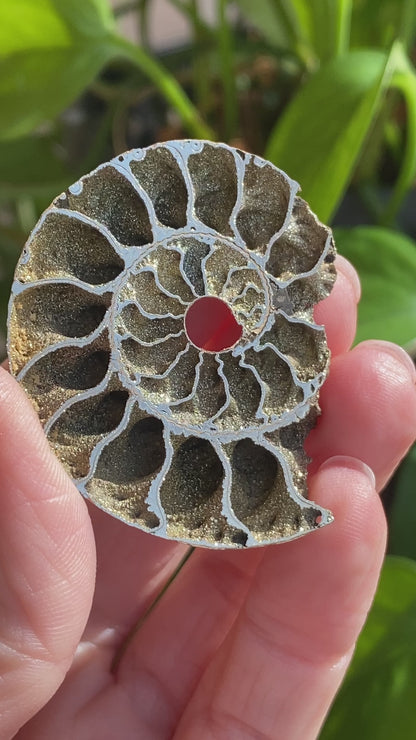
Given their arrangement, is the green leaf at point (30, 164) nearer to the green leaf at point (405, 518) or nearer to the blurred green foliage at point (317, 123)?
the blurred green foliage at point (317, 123)

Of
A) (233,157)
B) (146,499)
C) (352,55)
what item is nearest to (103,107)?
(352,55)

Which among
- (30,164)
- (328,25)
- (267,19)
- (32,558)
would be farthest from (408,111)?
(32,558)

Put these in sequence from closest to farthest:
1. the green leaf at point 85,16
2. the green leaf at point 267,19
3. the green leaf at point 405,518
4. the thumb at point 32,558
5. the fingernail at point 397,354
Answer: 1. the thumb at point 32,558
2. the fingernail at point 397,354
3. the green leaf at point 85,16
4. the green leaf at point 405,518
5. the green leaf at point 267,19

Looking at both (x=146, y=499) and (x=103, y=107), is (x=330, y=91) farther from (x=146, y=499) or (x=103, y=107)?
(x=103, y=107)

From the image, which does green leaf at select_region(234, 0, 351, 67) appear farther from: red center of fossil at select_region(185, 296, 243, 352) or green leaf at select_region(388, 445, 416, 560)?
green leaf at select_region(388, 445, 416, 560)

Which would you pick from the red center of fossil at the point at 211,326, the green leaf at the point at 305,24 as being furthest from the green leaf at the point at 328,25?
the red center of fossil at the point at 211,326
